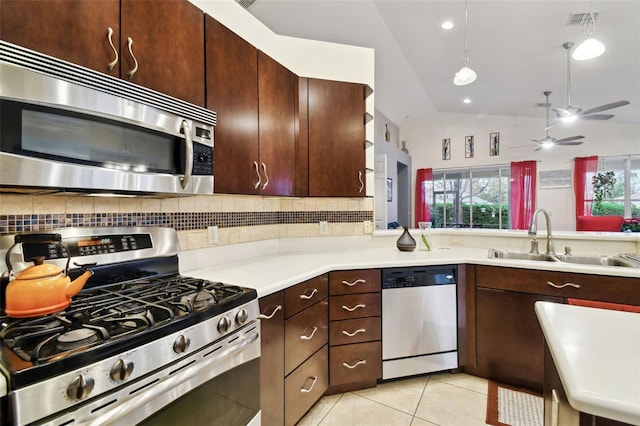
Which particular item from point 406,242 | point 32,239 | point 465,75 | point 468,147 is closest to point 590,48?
point 465,75

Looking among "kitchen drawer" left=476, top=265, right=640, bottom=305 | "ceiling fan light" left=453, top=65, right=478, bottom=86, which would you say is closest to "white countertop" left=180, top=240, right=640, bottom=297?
"kitchen drawer" left=476, top=265, right=640, bottom=305

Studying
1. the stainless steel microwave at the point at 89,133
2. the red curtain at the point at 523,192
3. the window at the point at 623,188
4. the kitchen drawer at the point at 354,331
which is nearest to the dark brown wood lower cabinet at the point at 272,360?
the kitchen drawer at the point at 354,331

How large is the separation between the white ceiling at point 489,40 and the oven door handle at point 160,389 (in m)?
2.94

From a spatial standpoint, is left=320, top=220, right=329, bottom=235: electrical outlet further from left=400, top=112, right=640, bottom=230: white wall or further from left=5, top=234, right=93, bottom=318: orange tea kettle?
left=400, top=112, right=640, bottom=230: white wall

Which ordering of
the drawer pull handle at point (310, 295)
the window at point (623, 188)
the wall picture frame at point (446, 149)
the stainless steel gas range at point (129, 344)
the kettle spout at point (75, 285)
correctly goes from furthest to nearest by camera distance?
the wall picture frame at point (446, 149) < the window at point (623, 188) < the drawer pull handle at point (310, 295) < the kettle spout at point (75, 285) < the stainless steel gas range at point (129, 344)

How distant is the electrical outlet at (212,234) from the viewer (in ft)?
6.11

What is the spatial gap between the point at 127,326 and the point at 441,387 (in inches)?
82.3

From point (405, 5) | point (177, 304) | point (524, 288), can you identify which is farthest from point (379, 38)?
point (177, 304)

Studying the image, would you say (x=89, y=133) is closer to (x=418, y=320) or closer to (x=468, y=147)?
(x=418, y=320)

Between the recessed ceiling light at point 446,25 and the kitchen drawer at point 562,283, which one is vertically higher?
the recessed ceiling light at point 446,25

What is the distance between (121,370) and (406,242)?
7.18 feet

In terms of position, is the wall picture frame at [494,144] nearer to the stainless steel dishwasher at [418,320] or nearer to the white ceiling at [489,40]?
the white ceiling at [489,40]

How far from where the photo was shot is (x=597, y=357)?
0.72 meters

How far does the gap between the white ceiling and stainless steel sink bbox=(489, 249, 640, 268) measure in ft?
7.38
